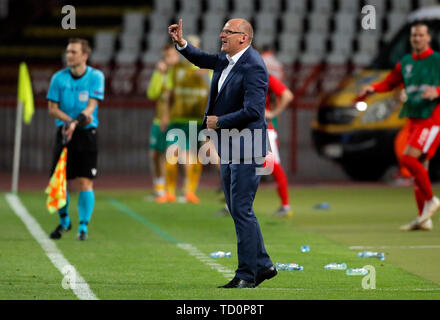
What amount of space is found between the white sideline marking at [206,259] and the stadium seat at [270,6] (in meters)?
17.6

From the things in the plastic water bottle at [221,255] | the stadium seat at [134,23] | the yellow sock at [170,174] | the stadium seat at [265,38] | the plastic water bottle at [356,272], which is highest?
the stadium seat at [134,23]

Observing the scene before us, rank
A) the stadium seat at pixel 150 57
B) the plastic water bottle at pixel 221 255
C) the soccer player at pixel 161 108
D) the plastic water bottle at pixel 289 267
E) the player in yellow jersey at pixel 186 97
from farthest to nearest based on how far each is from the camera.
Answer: the stadium seat at pixel 150 57
the soccer player at pixel 161 108
the player in yellow jersey at pixel 186 97
the plastic water bottle at pixel 221 255
the plastic water bottle at pixel 289 267

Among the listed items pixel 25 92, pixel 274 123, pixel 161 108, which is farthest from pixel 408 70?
pixel 25 92

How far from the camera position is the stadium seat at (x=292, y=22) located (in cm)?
2855

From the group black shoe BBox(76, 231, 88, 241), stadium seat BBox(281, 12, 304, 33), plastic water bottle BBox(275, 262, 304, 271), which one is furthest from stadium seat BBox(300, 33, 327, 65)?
plastic water bottle BBox(275, 262, 304, 271)

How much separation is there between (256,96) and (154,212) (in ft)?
24.6

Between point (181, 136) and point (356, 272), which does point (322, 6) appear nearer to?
point (181, 136)

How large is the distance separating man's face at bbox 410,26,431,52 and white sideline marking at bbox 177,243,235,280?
3574 mm

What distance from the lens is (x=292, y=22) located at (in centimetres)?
2862

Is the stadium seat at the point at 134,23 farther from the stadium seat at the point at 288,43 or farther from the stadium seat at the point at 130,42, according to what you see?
the stadium seat at the point at 288,43

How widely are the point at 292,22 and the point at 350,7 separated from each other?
162cm

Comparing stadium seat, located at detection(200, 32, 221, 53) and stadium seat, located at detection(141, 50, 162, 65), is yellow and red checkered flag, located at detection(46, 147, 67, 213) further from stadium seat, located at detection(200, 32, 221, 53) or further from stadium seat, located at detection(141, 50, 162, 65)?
stadium seat, located at detection(200, 32, 221, 53)

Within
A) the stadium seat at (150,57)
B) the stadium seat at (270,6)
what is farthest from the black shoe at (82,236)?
the stadium seat at (270,6)
